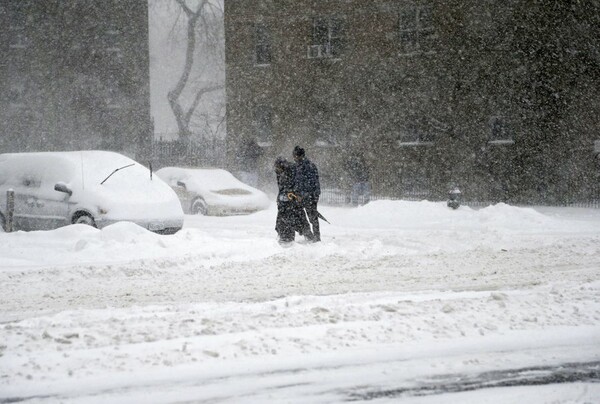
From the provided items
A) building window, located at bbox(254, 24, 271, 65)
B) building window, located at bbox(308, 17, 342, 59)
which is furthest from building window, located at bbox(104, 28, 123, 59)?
building window, located at bbox(308, 17, 342, 59)

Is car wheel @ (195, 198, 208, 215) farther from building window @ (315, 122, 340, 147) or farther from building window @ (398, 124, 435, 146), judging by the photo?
building window @ (398, 124, 435, 146)

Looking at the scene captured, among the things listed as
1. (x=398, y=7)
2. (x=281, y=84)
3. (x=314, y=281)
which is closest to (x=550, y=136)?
(x=398, y=7)

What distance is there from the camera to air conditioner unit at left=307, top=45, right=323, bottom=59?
29.4 meters

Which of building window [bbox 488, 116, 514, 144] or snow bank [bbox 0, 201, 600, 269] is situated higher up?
building window [bbox 488, 116, 514, 144]

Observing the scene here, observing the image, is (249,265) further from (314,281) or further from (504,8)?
(504,8)

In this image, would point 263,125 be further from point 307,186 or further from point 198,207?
point 307,186

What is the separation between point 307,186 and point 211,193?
783 centimetres

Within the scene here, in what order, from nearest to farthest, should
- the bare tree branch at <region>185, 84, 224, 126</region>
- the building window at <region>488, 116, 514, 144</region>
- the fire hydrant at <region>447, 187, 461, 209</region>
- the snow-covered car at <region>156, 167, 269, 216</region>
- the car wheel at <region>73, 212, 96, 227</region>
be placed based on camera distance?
the car wheel at <region>73, 212, 96, 227</region>, the fire hydrant at <region>447, 187, 461, 209</region>, the snow-covered car at <region>156, 167, 269, 216</region>, the building window at <region>488, 116, 514, 144</region>, the bare tree branch at <region>185, 84, 224, 126</region>

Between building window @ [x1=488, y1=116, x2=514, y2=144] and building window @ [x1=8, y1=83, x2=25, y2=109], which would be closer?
building window @ [x1=488, y1=116, x2=514, y2=144]

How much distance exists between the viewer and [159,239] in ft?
36.0

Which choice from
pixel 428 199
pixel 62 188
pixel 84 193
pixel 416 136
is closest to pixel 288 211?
pixel 84 193

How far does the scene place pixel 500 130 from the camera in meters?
26.4

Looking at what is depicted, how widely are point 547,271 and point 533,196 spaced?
1671cm

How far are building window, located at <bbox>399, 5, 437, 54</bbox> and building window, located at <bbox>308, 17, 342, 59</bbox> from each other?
112 inches
